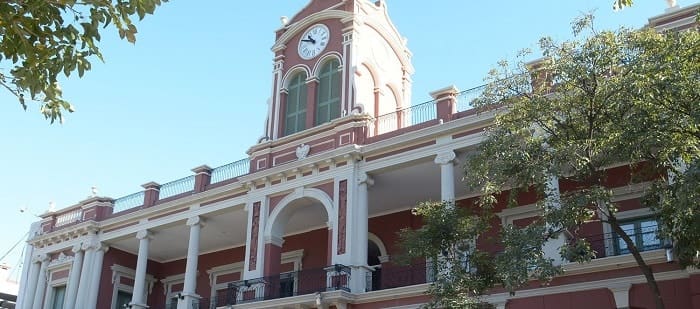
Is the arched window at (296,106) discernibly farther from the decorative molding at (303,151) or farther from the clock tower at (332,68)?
the decorative molding at (303,151)

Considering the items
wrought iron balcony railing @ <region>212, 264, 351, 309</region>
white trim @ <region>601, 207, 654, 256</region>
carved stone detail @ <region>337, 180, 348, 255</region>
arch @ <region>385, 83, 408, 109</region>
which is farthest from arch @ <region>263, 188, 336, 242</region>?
white trim @ <region>601, 207, 654, 256</region>

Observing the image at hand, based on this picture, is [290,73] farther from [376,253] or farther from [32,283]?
[32,283]

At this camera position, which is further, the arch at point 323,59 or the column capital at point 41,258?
the column capital at point 41,258

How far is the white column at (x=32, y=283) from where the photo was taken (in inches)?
1040

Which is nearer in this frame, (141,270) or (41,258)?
(141,270)

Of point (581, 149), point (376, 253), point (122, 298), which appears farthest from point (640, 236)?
point (122, 298)

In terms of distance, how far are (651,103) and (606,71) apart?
1245 mm

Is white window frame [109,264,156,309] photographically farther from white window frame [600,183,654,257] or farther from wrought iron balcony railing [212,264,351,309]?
white window frame [600,183,654,257]

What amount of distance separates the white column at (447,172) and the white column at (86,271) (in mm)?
12884

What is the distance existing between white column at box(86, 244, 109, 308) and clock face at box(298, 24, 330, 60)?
30.8 ft

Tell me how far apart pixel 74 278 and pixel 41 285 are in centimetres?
206

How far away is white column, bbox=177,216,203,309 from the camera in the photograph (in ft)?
70.8

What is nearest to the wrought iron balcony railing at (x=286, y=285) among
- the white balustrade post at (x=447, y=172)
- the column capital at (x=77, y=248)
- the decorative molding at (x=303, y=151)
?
the white balustrade post at (x=447, y=172)

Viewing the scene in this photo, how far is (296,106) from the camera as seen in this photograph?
22.1m
